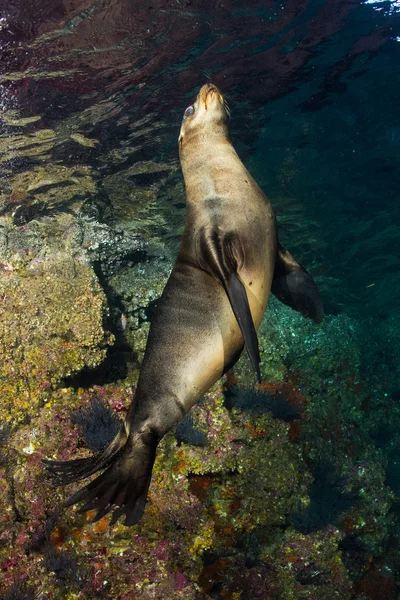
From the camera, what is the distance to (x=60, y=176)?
9148 mm

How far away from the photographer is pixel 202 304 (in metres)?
3.04

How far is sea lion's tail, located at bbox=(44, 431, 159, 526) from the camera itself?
254cm

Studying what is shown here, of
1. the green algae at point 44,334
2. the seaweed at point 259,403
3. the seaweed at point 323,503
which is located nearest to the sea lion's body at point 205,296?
the green algae at point 44,334

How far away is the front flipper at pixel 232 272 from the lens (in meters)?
2.49

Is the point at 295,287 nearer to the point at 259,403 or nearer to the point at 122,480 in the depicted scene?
the point at 122,480

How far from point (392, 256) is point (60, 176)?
14220 millimetres

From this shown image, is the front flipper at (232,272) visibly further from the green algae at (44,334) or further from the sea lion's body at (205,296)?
the green algae at (44,334)

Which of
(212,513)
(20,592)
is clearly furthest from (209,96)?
(212,513)

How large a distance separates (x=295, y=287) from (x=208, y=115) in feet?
5.59

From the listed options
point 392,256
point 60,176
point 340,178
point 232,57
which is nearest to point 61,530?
point 60,176

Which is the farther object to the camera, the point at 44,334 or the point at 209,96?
the point at 44,334

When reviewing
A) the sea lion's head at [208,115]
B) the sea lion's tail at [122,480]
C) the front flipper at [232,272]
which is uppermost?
the sea lion's head at [208,115]

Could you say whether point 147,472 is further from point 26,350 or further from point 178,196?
point 178,196

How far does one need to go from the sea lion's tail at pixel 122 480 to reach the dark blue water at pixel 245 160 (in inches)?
106
